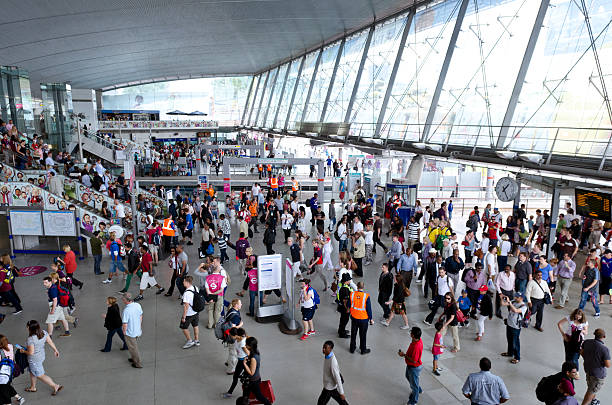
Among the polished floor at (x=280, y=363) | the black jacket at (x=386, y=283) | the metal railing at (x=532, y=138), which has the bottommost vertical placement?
the polished floor at (x=280, y=363)

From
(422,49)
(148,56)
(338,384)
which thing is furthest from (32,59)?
(338,384)

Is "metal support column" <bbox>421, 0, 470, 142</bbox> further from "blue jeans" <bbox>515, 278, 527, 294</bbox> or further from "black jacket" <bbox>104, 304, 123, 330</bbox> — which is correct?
"black jacket" <bbox>104, 304, 123, 330</bbox>

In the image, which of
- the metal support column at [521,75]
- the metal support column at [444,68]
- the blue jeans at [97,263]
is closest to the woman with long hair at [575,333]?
the metal support column at [521,75]

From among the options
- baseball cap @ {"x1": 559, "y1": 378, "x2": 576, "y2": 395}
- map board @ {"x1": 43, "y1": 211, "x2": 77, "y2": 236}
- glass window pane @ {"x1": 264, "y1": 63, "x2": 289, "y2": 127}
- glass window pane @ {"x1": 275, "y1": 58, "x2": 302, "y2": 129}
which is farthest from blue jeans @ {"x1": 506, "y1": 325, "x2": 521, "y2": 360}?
glass window pane @ {"x1": 264, "y1": 63, "x2": 289, "y2": 127}

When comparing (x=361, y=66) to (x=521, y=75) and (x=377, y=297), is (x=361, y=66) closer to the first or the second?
(x=521, y=75)

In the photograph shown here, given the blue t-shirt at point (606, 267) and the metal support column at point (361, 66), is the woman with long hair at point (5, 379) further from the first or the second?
the metal support column at point (361, 66)

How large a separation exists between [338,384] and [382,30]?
64.7 ft

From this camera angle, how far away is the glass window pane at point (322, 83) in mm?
27797

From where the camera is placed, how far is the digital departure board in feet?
28.9

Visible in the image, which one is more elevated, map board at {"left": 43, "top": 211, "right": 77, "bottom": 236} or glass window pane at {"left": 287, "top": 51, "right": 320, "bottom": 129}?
glass window pane at {"left": 287, "top": 51, "right": 320, "bottom": 129}

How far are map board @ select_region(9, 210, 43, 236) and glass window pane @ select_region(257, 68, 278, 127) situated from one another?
104ft

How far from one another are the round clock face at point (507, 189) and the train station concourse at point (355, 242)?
0.10 feet

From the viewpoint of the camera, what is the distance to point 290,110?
34.5 meters

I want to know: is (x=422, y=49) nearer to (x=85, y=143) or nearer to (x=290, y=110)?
(x=290, y=110)
